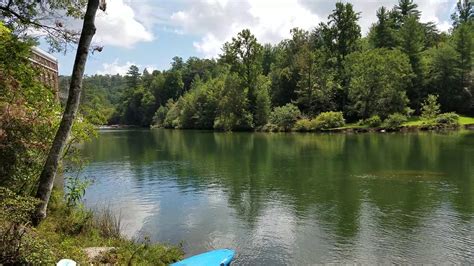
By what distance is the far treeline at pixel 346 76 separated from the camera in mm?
81312

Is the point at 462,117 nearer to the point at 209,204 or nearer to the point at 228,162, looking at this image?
the point at 228,162

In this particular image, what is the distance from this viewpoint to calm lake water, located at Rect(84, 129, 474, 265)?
48.6 ft

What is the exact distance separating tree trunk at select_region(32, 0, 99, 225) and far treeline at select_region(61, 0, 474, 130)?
241ft

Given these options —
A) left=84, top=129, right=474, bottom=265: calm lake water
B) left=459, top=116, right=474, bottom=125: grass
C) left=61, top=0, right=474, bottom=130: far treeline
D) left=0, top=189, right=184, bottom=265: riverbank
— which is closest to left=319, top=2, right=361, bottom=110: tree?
left=61, top=0, right=474, bottom=130: far treeline

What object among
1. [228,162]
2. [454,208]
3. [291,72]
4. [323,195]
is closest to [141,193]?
[323,195]

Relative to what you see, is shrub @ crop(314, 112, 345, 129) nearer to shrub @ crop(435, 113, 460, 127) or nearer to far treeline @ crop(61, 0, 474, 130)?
far treeline @ crop(61, 0, 474, 130)

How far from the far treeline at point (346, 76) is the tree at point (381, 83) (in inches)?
7.4

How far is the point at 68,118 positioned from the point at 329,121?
74754 mm

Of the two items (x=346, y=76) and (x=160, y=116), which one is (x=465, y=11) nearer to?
(x=346, y=76)

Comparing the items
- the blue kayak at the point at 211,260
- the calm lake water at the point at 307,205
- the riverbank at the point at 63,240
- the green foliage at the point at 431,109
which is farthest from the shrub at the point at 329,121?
the blue kayak at the point at 211,260

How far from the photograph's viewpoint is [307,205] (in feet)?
69.4

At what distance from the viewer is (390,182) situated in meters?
26.2

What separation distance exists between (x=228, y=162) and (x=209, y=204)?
56.2ft

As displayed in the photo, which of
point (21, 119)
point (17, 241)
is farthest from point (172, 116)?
point (17, 241)
